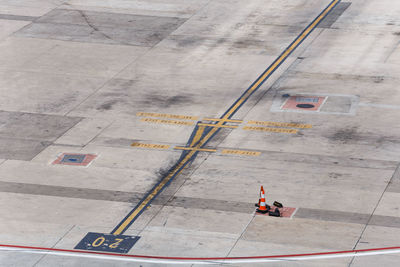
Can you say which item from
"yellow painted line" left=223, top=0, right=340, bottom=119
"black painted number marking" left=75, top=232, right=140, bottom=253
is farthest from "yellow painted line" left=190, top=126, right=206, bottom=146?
"black painted number marking" left=75, top=232, right=140, bottom=253

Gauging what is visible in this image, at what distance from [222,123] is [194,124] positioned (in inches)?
45.6

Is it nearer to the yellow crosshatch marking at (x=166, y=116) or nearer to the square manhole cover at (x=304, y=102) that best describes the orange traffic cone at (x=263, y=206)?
the yellow crosshatch marking at (x=166, y=116)

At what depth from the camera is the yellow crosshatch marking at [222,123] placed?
28.4m

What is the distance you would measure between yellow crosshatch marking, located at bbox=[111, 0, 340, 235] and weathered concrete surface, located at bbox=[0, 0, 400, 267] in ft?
0.94

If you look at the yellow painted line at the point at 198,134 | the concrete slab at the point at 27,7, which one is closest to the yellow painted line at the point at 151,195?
the yellow painted line at the point at 198,134

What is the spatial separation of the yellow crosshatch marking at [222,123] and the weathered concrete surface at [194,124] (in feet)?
0.94

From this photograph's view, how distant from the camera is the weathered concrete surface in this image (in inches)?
1084

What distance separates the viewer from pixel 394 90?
4028cm

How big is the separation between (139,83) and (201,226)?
15.3 m

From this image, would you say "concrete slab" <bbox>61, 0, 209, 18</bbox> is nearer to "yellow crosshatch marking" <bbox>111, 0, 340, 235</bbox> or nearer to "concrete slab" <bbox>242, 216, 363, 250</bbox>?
"yellow crosshatch marking" <bbox>111, 0, 340, 235</bbox>

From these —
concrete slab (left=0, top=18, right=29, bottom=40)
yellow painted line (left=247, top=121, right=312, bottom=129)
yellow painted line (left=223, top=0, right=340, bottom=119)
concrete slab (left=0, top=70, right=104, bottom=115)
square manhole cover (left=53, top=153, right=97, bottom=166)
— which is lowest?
yellow painted line (left=223, top=0, right=340, bottom=119)

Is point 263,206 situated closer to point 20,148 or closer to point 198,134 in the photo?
point 198,134

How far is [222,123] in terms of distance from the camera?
121 ft

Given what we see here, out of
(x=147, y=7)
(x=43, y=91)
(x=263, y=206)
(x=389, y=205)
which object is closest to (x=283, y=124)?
(x=389, y=205)
